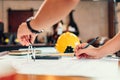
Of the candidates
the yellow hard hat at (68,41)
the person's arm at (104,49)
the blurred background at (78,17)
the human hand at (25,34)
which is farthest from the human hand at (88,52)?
the blurred background at (78,17)

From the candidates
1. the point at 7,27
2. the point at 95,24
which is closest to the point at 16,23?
the point at 7,27

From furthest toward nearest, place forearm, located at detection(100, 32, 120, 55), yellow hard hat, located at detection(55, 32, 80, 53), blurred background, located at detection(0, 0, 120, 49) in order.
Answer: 1. blurred background, located at detection(0, 0, 120, 49)
2. yellow hard hat, located at detection(55, 32, 80, 53)
3. forearm, located at detection(100, 32, 120, 55)

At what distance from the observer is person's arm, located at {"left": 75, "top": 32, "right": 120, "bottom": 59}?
1422 millimetres

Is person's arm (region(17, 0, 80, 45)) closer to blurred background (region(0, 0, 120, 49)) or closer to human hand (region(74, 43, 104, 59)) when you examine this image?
human hand (region(74, 43, 104, 59))

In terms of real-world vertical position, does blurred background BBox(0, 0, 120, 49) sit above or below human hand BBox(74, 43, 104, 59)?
above

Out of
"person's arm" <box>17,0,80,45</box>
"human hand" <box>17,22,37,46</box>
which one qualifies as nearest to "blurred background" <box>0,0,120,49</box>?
"human hand" <box>17,22,37,46</box>

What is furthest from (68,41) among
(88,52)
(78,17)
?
(78,17)

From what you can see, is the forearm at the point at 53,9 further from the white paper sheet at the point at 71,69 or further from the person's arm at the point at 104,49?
the person's arm at the point at 104,49

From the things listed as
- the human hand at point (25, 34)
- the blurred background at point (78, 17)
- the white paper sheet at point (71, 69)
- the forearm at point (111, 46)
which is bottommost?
the white paper sheet at point (71, 69)

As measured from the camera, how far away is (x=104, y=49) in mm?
1429

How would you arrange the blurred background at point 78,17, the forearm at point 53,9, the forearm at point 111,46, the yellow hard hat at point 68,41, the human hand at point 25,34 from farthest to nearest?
the blurred background at point 78,17
the yellow hard hat at point 68,41
the forearm at point 111,46
the human hand at point 25,34
the forearm at point 53,9

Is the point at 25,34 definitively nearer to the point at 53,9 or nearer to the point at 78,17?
the point at 53,9

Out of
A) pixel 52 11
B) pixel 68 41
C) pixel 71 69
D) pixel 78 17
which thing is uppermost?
pixel 78 17

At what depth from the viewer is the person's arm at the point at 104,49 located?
1.42 metres
